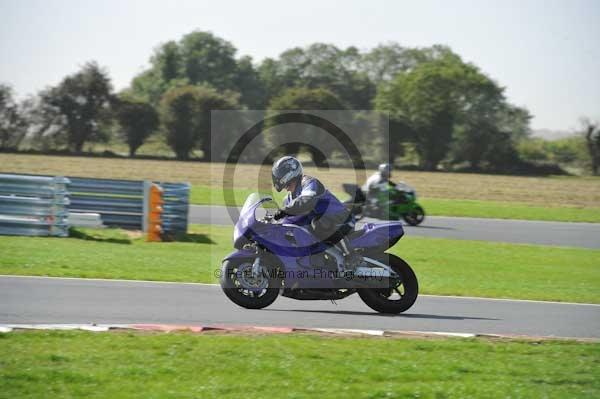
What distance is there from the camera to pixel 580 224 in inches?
1021

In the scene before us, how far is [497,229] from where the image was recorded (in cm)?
2317

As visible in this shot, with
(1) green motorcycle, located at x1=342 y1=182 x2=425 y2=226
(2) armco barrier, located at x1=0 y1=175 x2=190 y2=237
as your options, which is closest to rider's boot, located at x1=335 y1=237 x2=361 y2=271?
(2) armco barrier, located at x1=0 y1=175 x2=190 y2=237

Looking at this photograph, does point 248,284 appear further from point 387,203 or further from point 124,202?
point 387,203

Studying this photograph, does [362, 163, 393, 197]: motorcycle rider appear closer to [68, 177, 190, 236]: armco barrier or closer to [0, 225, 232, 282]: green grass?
[0, 225, 232, 282]: green grass

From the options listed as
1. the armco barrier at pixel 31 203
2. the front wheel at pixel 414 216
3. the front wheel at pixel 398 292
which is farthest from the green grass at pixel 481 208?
the front wheel at pixel 398 292

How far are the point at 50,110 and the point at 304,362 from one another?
52695mm

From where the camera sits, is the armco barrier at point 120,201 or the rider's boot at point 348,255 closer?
the rider's boot at point 348,255

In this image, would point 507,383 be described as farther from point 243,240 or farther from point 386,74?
point 386,74

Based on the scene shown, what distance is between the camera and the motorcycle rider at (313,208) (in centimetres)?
Answer: 862

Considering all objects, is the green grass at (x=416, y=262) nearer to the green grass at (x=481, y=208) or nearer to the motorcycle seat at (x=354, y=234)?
the motorcycle seat at (x=354, y=234)

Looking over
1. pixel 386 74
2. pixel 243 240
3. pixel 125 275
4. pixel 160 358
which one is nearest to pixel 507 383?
pixel 160 358

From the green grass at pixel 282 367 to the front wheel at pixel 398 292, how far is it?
1.55m

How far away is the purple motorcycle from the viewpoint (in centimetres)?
870

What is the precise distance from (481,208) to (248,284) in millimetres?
22684
